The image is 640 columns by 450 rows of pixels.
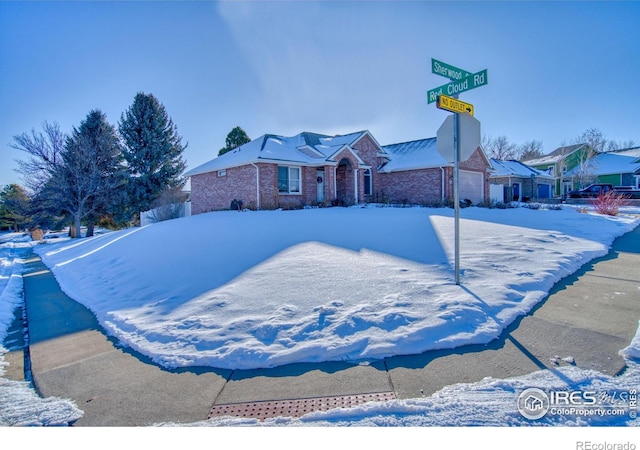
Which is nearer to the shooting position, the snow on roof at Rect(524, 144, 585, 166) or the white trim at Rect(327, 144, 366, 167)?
the white trim at Rect(327, 144, 366, 167)

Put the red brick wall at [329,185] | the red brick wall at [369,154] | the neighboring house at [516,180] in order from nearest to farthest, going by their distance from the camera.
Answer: the red brick wall at [329,185] → the red brick wall at [369,154] → the neighboring house at [516,180]

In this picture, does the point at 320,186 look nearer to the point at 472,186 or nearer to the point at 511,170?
the point at 472,186

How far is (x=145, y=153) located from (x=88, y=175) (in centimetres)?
528

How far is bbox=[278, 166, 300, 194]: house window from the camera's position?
60.0 feet

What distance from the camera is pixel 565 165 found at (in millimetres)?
40031

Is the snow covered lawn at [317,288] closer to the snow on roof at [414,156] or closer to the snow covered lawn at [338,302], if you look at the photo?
the snow covered lawn at [338,302]

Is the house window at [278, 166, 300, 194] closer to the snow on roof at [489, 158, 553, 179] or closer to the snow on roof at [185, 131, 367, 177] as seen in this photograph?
the snow on roof at [185, 131, 367, 177]

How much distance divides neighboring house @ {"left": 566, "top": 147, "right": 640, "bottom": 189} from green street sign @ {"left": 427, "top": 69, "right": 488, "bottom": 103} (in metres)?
42.3

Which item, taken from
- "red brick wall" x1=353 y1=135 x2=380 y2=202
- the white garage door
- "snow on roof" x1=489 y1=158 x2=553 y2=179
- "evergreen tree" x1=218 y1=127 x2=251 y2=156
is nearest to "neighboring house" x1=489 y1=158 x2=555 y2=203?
"snow on roof" x1=489 y1=158 x2=553 y2=179

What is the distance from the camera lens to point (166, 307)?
16.6 ft

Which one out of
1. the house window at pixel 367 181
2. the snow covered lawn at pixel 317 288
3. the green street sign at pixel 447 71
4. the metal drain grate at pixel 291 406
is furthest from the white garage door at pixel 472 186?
the metal drain grate at pixel 291 406

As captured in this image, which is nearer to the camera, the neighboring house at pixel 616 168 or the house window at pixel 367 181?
the house window at pixel 367 181

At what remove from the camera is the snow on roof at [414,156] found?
21.0m

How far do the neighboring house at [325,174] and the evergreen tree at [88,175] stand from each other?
26.2 ft
